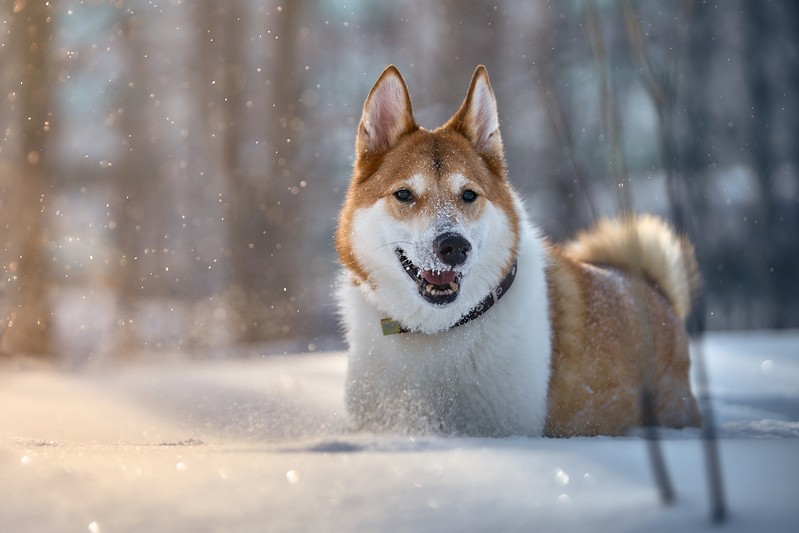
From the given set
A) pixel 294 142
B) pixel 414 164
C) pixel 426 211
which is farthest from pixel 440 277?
pixel 294 142

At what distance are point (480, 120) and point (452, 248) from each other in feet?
2.29

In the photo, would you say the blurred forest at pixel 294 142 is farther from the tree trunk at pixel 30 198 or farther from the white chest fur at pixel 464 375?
the white chest fur at pixel 464 375

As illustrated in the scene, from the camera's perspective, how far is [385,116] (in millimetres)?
2750

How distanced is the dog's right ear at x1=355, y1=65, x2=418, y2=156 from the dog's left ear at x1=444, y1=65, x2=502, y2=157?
18cm

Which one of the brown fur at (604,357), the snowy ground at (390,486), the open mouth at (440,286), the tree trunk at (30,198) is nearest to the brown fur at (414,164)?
the open mouth at (440,286)

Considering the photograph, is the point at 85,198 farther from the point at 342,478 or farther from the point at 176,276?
the point at 342,478

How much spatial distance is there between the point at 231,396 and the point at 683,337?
207 centimetres

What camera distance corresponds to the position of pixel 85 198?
9711mm

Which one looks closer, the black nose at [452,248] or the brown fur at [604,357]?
the black nose at [452,248]

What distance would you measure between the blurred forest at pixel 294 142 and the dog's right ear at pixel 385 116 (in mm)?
4583

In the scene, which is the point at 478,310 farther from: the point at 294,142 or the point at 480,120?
the point at 294,142

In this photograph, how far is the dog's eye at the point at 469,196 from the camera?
2537 millimetres

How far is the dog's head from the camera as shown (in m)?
2.37

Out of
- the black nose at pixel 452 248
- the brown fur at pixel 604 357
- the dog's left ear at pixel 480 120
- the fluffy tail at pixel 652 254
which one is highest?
the dog's left ear at pixel 480 120
